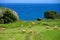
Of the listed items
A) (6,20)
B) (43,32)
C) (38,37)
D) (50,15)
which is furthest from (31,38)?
(50,15)

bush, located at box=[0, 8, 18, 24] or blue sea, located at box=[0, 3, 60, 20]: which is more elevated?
bush, located at box=[0, 8, 18, 24]

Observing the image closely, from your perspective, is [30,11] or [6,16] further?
[30,11]

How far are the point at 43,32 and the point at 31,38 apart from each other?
0.71 meters

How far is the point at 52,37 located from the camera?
7.11 m

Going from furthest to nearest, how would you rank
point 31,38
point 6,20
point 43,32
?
1. point 6,20
2. point 43,32
3. point 31,38

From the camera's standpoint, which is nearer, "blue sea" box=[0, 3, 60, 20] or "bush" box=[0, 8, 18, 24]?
"bush" box=[0, 8, 18, 24]

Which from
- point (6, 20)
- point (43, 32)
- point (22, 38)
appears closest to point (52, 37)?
point (43, 32)

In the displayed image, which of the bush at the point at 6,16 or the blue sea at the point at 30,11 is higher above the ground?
the bush at the point at 6,16

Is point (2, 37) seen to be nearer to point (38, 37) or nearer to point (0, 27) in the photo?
point (38, 37)

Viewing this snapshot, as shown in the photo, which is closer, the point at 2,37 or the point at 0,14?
the point at 2,37

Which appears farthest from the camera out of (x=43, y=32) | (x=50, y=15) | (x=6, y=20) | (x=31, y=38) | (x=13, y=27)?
(x=50, y=15)

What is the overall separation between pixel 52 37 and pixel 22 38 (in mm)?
985

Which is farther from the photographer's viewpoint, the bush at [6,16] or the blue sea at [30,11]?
the blue sea at [30,11]

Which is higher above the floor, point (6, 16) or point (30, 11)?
point (6, 16)
